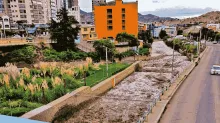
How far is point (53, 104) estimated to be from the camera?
44.1ft

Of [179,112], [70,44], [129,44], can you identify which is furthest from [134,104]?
[129,44]

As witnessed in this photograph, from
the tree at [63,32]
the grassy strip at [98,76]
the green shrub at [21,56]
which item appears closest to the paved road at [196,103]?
the grassy strip at [98,76]

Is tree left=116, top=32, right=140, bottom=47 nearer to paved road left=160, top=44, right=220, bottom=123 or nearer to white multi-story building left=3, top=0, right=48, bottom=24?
paved road left=160, top=44, right=220, bottom=123

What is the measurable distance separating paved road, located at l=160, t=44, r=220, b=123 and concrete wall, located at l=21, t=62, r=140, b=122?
5.81 metres

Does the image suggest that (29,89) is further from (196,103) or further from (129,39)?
(129,39)

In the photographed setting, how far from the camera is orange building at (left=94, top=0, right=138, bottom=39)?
5915 centimetres

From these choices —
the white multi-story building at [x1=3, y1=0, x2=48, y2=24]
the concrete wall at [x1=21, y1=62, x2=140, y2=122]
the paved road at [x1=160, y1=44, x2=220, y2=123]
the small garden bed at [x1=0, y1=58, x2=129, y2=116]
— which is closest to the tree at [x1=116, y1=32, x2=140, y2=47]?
the concrete wall at [x1=21, y1=62, x2=140, y2=122]

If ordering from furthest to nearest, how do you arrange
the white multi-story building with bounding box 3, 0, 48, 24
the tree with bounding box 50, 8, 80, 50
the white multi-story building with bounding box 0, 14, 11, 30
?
the white multi-story building with bounding box 3, 0, 48, 24 → the white multi-story building with bounding box 0, 14, 11, 30 → the tree with bounding box 50, 8, 80, 50

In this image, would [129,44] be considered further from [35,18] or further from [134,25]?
[35,18]

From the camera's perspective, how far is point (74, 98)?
1545 centimetres

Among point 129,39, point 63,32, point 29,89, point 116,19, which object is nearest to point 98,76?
point 29,89

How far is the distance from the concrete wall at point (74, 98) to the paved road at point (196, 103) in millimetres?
5814

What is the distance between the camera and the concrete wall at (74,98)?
12.0 meters

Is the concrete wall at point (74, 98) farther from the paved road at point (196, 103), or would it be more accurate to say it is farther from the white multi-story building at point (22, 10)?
the white multi-story building at point (22, 10)
